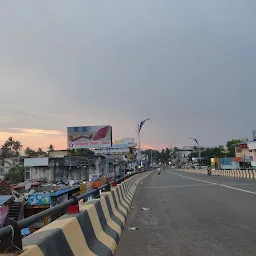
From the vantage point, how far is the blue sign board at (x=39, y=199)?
941 inches

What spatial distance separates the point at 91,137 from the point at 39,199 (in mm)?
22295

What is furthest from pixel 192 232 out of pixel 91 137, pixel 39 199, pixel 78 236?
pixel 91 137

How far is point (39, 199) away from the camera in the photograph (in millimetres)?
24250

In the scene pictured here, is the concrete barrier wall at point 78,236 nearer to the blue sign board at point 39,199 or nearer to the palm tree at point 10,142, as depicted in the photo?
the blue sign board at point 39,199

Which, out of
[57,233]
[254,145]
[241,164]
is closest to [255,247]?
[57,233]

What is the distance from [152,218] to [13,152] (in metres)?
129

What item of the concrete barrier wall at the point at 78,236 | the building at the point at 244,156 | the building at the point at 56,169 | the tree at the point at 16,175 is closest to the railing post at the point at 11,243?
the concrete barrier wall at the point at 78,236

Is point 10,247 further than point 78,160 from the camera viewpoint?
No

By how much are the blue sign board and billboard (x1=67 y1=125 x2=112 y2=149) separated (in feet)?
69.2

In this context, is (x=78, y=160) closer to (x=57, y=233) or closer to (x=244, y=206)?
(x=244, y=206)

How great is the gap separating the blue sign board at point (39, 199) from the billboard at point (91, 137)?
21.1m

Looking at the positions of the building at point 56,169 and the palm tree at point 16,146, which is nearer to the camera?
the building at point 56,169

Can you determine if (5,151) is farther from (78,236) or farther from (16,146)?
(78,236)

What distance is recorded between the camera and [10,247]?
2.86m
